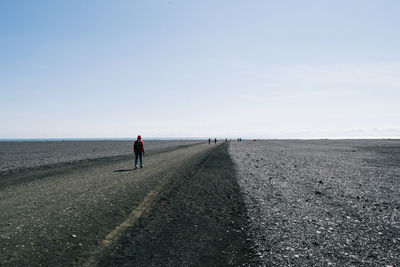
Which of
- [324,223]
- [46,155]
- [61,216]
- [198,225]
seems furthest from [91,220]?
[46,155]

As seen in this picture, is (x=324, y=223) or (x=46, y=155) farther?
(x=46, y=155)

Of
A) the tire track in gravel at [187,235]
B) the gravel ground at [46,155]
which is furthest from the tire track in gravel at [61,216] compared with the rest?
the gravel ground at [46,155]

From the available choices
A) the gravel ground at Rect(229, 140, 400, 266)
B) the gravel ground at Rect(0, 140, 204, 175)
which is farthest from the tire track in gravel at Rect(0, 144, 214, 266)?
the gravel ground at Rect(0, 140, 204, 175)

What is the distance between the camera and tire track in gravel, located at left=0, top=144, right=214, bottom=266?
667 centimetres

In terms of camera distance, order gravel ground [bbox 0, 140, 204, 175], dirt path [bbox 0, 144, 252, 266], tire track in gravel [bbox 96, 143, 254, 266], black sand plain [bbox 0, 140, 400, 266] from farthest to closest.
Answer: gravel ground [bbox 0, 140, 204, 175] < dirt path [bbox 0, 144, 252, 266] < black sand plain [bbox 0, 140, 400, 266] < tire track in gravel [bbox 96, 143, 254, 266]

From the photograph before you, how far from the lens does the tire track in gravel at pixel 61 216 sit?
6.67 m

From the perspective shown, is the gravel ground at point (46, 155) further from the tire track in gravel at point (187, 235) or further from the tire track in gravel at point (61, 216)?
the tire track in gravel at point (187, 235)

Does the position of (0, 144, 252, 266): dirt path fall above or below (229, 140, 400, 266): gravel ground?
above

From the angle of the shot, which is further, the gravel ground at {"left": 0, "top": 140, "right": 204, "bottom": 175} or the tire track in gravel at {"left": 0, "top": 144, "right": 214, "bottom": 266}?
the gravel ground at {"left": 0, "top": 140, "right": 204, "bottom": 175}

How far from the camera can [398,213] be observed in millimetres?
10336

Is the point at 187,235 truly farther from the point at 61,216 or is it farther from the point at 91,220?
the point at 61,216

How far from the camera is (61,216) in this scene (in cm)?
975

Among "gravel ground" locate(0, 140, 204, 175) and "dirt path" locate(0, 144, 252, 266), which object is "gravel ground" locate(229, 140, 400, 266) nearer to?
"dirt path" locate(0, 144, 252, 266)

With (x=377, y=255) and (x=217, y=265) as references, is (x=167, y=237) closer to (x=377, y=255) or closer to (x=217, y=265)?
(x=217, y=265)
